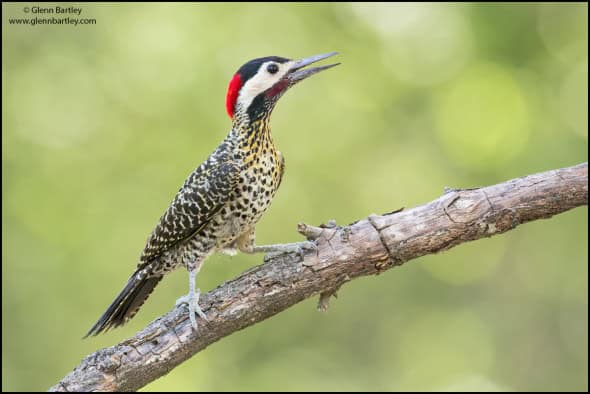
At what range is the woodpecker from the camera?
459cm

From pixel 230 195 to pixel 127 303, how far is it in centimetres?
103

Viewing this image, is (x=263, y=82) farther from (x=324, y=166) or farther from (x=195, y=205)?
(x=324, y=166)

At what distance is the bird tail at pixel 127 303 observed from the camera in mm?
4738

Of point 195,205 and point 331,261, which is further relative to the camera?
point 195,205

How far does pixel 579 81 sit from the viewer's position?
8.53m

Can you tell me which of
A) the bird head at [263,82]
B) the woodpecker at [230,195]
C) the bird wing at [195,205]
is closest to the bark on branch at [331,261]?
the woodpecker at [230,195]

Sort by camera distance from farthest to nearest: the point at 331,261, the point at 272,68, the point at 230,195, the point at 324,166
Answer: the point at 324,166, the point at 272,68, the point at 230,195, the point at 331,261

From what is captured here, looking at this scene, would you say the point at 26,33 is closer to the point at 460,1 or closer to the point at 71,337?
the point at 71,337

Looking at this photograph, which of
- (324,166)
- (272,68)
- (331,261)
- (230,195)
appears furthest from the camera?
(324,166)

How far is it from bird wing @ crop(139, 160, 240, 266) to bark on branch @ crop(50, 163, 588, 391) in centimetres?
61

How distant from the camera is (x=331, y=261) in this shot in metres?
4.02

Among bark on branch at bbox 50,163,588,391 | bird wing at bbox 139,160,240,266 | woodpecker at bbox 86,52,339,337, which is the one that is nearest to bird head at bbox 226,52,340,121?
woodpecker at bbox 86,52,339,337

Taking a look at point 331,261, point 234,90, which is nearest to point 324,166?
point 234,90

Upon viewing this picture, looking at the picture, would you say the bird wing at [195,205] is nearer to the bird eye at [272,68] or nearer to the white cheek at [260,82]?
the white cheek at [260,82]
